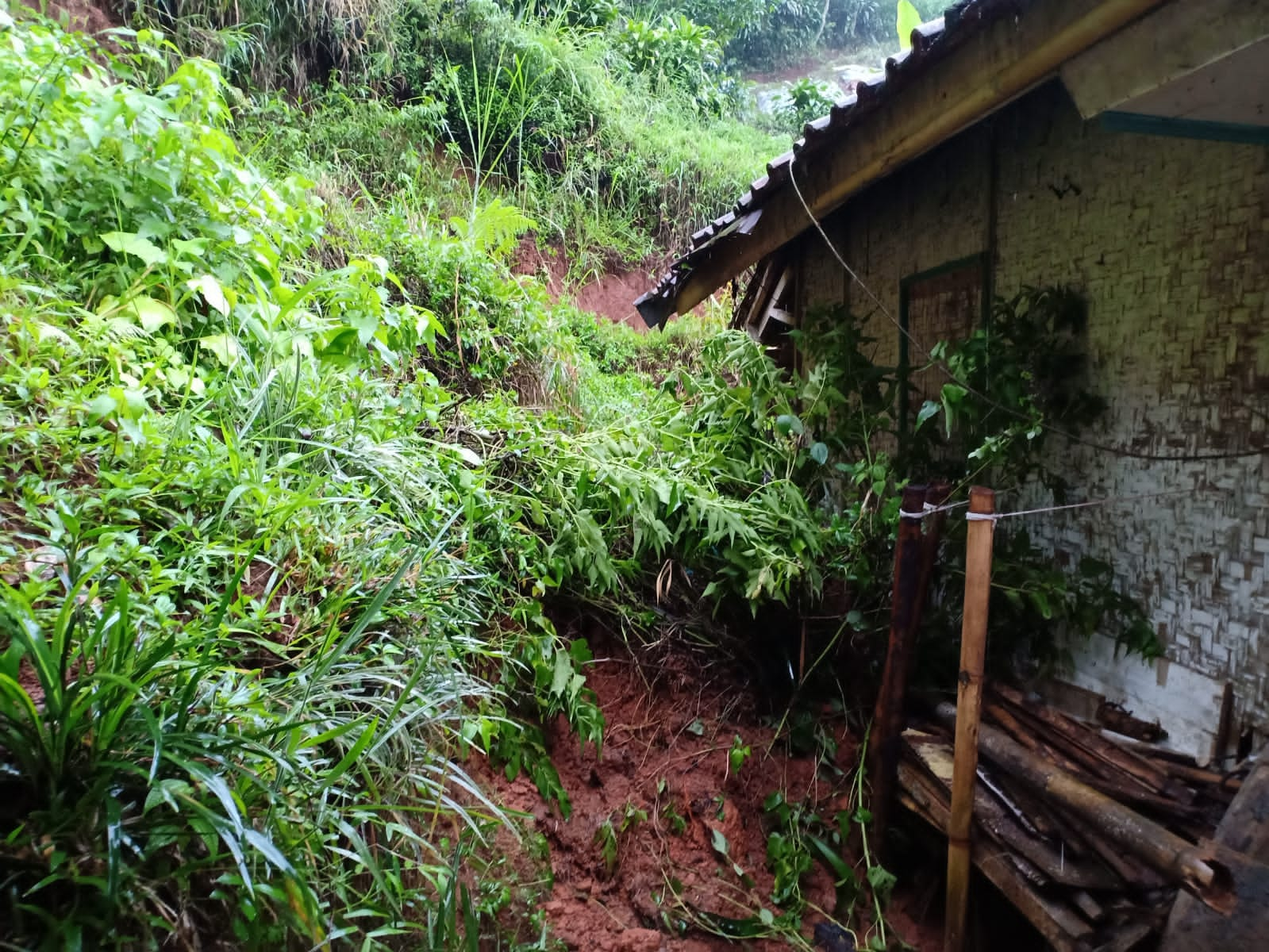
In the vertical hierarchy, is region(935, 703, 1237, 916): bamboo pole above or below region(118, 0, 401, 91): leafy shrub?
below

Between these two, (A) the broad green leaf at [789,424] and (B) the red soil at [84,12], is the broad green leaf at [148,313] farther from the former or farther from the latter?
(B) the red soil at [84,12]

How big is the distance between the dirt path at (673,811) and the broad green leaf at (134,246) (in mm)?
2290

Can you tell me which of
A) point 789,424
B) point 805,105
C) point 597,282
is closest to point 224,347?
point 789,424

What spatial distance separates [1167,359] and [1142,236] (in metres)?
0.48

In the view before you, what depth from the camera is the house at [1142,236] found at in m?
1.82

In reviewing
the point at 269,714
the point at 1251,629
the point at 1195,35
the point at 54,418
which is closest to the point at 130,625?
the point at 269,714

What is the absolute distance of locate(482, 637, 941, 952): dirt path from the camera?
2740 mm

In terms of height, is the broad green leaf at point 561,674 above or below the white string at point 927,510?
below

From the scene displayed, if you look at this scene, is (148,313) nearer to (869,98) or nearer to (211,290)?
(211,290)

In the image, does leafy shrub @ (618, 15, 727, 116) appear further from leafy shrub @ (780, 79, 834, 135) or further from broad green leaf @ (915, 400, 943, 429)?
broad green leaf @ (915, 400, 943, 429)

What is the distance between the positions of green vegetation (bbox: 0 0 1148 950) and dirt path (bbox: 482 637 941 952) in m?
0.10

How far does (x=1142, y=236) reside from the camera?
8.59 ft

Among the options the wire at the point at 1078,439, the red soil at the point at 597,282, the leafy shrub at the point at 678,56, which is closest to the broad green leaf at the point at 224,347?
the wire at the point at 1078,439

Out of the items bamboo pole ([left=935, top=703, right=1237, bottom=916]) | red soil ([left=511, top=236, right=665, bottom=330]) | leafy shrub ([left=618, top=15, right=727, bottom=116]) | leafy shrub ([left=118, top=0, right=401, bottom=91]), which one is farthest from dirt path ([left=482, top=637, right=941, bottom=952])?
leafy shrub ([left=618, top=15, right=727, bottom=116])
